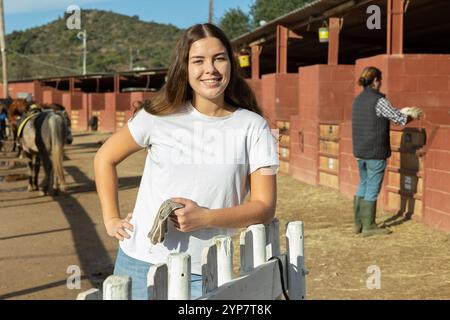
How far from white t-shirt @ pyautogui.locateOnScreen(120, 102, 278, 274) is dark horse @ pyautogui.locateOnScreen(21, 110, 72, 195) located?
344 inches

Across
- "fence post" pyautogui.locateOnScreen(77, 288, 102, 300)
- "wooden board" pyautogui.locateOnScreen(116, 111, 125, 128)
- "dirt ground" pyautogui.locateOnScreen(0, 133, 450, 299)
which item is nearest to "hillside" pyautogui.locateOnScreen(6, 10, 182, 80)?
"wooden board" pyautogui.locateOnScreen(116, 111, 125, 128)

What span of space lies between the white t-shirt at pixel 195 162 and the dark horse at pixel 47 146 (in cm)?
873

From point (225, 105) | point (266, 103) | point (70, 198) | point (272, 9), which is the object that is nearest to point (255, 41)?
point (266, 103)

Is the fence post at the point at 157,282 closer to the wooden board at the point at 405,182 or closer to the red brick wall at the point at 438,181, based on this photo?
the red brick wall at the point at 438,181

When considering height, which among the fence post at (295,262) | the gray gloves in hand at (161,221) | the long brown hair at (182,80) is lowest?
the fence post at (295,262)

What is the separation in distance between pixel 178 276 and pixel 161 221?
24cm

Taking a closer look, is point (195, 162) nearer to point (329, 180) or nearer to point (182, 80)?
point (182, 80)

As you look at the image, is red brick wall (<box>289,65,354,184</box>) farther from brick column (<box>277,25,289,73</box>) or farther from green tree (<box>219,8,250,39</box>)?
green tree (<box>219,8,250,39</box>)

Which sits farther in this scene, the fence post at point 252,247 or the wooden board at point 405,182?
the wooden board at point 405,182

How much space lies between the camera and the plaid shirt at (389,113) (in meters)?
6.58

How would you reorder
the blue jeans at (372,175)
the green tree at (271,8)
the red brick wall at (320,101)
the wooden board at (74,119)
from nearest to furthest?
the blue jeans at (372,175), the red brick wall at (320,101), the wooden board at (74,119), the green tree at (271,8)

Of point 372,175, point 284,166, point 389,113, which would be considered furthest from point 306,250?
point 284,166

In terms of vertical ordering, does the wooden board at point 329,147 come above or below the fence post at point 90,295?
below

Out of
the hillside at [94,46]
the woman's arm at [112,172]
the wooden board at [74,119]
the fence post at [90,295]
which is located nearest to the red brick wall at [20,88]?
the wooden board at [74,119]
